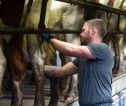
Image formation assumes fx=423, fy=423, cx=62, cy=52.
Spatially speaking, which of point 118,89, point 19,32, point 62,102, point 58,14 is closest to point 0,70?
point 19,32

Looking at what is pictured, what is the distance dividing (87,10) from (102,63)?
76.0 inches

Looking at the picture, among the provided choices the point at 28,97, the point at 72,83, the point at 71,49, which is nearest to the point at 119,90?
the point at 72,83

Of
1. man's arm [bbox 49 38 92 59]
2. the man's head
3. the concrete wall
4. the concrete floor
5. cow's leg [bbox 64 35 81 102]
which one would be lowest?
the concrete wall

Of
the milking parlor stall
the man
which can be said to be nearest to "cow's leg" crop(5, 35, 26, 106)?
the milking parlor stall

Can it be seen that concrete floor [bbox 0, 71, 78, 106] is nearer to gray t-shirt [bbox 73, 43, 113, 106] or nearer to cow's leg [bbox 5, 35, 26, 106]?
cow's leg [bbox 5, 35, 26, 106]

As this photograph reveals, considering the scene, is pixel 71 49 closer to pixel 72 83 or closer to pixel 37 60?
pixel 37 60

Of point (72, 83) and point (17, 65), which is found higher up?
point (17, 65)

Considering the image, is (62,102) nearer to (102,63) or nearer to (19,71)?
(19,71)

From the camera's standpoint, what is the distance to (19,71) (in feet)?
14.1

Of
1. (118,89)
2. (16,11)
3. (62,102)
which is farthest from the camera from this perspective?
(118,89)

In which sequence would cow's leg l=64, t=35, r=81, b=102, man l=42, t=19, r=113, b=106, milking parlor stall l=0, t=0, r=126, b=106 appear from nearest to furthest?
1. man l=42, t=19, r=113, b=106
2. milking parlor stall l=0, t=0, r=126, b=106
3. cow's leg l=64, t=35, r=81, b=102

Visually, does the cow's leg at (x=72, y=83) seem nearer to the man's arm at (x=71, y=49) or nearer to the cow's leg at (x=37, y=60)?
the cow's leg at (x=37, y=60)

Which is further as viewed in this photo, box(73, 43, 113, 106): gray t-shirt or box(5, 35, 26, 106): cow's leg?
box(5, 35, 26, 106): cow's leg

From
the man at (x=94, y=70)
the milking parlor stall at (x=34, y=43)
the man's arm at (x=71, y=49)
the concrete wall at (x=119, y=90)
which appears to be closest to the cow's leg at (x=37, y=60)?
the milking parlor stall at (x=34, y=43)
